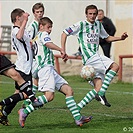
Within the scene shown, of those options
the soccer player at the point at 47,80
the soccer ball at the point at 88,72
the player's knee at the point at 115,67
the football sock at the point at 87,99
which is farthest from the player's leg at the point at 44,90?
the player's knee at the point at 115,67

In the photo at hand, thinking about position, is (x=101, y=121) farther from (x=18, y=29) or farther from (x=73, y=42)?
(x=73, y=42)

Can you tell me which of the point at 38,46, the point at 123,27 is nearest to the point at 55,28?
the point at 123,27

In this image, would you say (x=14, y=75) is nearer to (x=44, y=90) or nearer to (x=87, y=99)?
(x=44, y=90)

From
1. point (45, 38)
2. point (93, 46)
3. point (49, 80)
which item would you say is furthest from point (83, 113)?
point (45, 38)

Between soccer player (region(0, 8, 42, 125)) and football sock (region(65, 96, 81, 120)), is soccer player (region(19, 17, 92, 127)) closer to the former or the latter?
football sock (region(65, 96, 81, 120))

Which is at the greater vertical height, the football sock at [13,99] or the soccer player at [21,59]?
the soccer player at [21,59]

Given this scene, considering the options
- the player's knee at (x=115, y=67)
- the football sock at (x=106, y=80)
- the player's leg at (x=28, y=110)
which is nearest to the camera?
the player's leg at (x=28, y=110)

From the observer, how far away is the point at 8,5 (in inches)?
1120

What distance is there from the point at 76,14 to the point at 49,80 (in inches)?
604

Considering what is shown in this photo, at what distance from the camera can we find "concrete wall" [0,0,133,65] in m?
24.9

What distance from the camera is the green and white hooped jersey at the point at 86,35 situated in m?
12.6

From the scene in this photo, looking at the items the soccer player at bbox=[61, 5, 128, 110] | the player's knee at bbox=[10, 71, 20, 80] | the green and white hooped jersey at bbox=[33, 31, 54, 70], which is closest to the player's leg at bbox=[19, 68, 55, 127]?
the green and white hooped jersey at bbox=[33, 31, 54, 70]

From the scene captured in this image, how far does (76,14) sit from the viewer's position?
2650 centimetres

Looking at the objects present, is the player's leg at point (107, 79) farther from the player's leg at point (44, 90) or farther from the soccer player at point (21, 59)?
the soccer player at point (21, 59)
